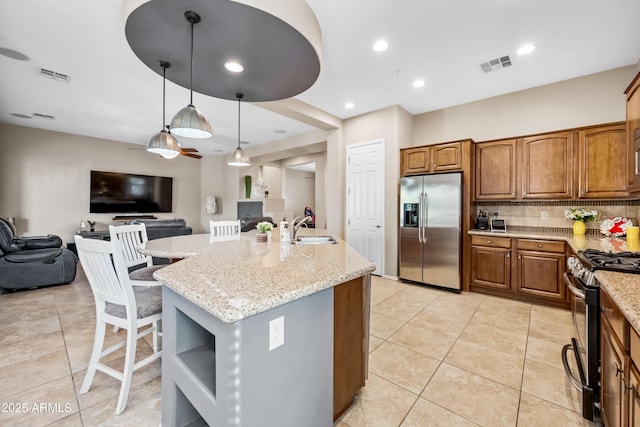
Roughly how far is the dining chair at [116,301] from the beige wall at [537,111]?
454cm

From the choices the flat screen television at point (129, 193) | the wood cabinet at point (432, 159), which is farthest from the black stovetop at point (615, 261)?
the flat screen television at point (129, 193)

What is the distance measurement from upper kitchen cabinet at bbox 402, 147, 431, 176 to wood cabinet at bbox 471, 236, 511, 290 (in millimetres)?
1233

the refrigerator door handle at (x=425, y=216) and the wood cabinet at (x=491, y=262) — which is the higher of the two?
the refrigerator door handle at (x=425, y=216)

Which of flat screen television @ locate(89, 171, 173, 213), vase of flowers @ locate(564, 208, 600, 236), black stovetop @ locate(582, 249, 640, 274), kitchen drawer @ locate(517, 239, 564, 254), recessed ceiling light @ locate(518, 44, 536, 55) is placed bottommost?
kitchen drawer @ locate(517, 239, 564, 254)

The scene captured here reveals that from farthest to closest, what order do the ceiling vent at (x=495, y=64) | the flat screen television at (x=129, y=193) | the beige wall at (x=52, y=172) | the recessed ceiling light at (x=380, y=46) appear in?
the flat screen television at (x=129, y=193) < the beige wall at (x=52, y=172) < the ceiling vent at (x=495, y=64) < the recessed ceiling light at (x=380, y=46)

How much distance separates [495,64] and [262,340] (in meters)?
3.84

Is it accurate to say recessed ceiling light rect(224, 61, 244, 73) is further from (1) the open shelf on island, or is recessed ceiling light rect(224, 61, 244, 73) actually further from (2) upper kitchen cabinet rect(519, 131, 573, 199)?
(2) upper kitchen cabinet rect(519, 131, 573, 199)

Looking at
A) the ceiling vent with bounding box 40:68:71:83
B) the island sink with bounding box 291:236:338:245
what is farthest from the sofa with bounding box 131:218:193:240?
the island sink with bounding box 291:236:338:245

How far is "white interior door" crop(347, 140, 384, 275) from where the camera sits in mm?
4430

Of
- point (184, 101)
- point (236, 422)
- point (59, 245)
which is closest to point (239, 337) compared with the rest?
point (236, 422)

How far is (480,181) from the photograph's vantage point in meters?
3.81

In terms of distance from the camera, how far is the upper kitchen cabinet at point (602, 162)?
9.47 ft

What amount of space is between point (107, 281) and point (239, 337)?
1.28 metres

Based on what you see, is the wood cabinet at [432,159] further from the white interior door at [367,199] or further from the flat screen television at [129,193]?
the flat screen television at [129,193]
